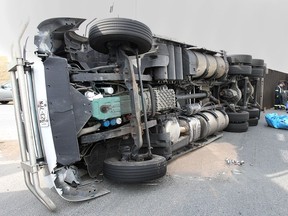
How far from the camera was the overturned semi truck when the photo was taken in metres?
1.97

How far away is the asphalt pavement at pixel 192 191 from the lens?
1.94m

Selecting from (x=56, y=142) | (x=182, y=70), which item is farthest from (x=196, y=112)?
(x=56, y=142)

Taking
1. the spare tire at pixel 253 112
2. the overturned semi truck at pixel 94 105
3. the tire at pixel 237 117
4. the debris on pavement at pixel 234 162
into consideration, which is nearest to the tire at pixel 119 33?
the overturned semi truck at pixel 94 105

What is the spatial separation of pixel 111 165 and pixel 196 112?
2.07 m

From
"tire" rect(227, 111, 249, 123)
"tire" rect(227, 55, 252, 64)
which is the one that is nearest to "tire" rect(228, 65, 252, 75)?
A: "tire" rect(227, 55, 252, 64)

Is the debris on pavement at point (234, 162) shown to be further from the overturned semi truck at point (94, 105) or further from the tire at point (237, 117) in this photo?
the tire at point (237, 117)

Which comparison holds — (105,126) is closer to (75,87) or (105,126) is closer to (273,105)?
(75,87)

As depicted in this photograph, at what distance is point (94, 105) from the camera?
214 centimetres

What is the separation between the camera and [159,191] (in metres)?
2.29

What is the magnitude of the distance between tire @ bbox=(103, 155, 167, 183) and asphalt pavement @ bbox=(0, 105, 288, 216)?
145mm

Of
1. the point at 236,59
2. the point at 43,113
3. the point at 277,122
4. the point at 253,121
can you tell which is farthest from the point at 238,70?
the point at 43,113

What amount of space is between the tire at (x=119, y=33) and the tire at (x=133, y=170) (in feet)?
3.73

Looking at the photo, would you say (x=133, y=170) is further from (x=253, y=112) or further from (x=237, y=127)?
(x=253, y=112)

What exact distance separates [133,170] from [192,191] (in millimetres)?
604
